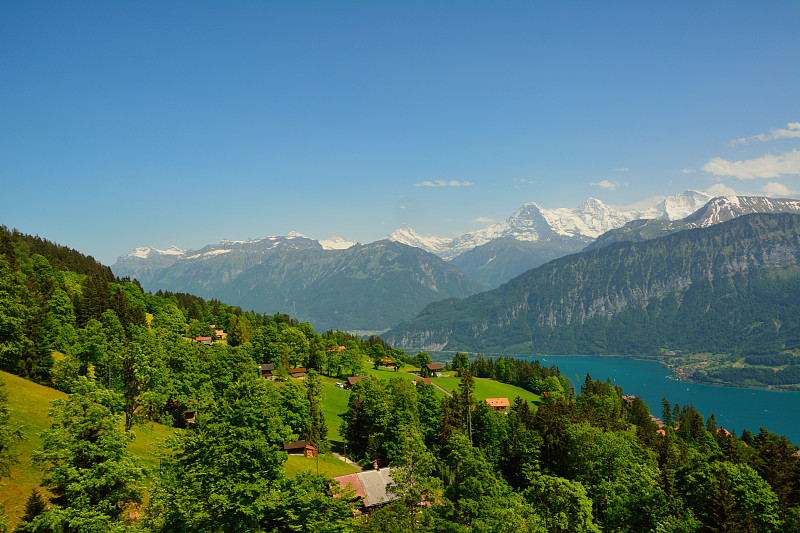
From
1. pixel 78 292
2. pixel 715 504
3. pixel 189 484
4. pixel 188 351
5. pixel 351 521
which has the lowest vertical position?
pixel 715 504

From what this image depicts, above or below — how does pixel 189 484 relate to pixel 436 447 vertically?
above

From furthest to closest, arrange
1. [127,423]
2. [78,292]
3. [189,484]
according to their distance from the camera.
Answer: [78,292] < [127,423] < [189,484]

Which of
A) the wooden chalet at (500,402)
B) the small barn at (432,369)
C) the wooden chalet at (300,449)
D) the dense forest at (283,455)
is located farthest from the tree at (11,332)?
the small barn at (432,369)

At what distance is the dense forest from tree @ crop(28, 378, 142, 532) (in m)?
0.10

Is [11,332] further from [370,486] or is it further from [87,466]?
[370,486]

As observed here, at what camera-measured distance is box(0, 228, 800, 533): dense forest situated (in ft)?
79.2

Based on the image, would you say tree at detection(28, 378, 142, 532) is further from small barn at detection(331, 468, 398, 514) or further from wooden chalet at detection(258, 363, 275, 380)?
wooden chalet at detection(258, 363, 275, 380)

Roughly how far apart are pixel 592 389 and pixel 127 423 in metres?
106

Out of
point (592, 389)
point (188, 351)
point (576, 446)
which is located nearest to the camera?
point (576, 446)

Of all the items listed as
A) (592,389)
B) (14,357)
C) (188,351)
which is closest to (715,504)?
(188,351)

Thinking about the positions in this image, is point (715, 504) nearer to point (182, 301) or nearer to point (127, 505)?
point (127, 505)

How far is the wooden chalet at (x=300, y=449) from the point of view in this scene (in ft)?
187

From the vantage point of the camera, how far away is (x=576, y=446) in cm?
A: 5519

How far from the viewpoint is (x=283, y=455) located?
90.9ft
